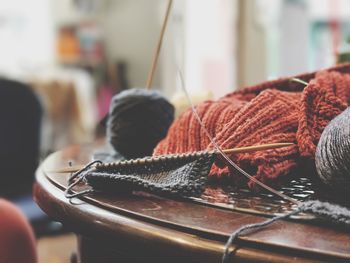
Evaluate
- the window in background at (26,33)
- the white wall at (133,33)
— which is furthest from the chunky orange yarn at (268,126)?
the window in background at (26,33)

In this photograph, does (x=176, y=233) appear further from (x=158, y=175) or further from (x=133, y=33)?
(x=133, y=33)

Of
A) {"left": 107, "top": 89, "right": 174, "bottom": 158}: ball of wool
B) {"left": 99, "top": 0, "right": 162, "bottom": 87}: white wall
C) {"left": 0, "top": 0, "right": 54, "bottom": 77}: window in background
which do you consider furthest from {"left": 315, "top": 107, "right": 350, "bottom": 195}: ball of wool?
{"left": 0, "top": 0, "right": 54, "bottom": 77}: window in background

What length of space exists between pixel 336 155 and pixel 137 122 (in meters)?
0.32

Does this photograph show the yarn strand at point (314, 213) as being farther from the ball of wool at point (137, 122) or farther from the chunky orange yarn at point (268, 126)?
the ball of wool at point (137, 122)

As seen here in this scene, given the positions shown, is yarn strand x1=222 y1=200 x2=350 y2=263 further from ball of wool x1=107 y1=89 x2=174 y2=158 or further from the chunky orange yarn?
ball of wool x1=107 y1=89 x2=174 y2=158

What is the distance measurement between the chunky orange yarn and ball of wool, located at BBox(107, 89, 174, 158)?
0.06m

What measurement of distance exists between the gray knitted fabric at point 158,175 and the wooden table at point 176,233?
1cm

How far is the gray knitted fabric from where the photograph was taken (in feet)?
1.87

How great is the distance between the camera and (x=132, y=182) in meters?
0.58

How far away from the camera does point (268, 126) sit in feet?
2.05

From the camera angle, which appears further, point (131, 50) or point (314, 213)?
point (131, 50)

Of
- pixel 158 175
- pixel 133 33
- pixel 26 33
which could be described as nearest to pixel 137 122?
pixel 158 175

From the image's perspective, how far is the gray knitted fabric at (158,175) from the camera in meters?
0.57

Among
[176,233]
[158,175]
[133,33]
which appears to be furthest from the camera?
[133,33]
